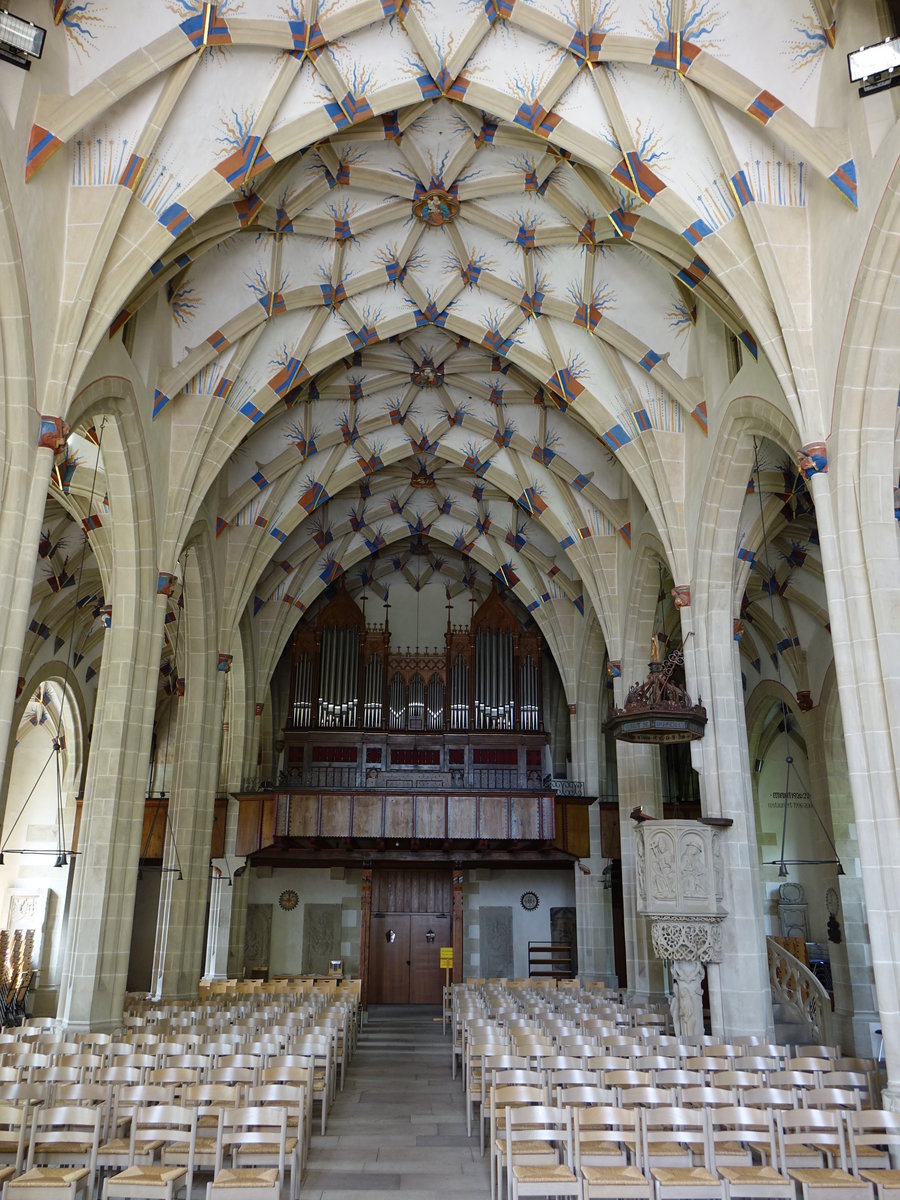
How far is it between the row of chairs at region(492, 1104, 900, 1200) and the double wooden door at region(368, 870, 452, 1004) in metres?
16.3

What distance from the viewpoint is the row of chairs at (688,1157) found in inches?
220

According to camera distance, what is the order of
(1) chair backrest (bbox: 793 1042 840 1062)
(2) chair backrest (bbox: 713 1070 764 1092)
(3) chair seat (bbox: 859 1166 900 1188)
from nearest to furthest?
(3) chair seat (bbox: 859 1166 900 1188), (2) chair backrest (bbox: 713 1070 764 1092), (1) chair backrest (bbox: 793 1042 840 1062)

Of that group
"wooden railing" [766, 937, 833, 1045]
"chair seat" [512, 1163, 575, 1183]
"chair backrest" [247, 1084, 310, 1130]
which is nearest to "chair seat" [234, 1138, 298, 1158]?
"chair backrest" [247, 1084, 310, 1130]

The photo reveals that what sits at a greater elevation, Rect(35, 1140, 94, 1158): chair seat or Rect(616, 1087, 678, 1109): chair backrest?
Rect(616, 1087, 678, 1109): chair backrest

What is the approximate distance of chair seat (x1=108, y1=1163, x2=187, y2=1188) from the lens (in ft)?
18.2

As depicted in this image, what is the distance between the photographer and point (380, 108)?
11.5 meters

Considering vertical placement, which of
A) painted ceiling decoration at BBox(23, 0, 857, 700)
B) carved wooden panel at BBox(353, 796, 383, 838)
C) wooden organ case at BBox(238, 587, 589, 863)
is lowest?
carved wooden panel at BBox(353, 796, 383, 838)

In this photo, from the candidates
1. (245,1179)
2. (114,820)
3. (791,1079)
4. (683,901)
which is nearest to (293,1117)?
(245,1179)

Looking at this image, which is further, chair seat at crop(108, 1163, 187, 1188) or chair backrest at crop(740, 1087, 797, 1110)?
chair backrest at crop(740, 1087, 797, 1110)

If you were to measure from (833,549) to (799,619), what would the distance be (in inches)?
480

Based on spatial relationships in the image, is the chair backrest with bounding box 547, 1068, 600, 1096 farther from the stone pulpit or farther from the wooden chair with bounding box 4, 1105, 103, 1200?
the stone pulpit

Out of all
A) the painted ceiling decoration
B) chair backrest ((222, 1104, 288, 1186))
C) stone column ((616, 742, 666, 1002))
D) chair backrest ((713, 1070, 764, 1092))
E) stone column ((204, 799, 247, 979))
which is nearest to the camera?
chair backrest ((222, 1104, 288, 1186))

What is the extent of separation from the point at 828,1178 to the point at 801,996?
9509mm

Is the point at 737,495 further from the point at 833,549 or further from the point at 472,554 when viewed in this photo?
the point at 472,554
